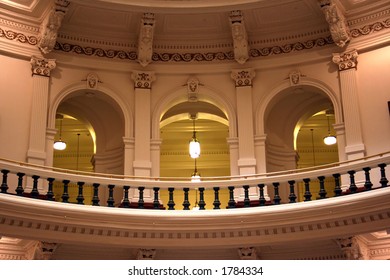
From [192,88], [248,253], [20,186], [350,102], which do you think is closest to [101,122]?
[192,88]

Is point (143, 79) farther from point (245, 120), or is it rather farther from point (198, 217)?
point (198, 217)

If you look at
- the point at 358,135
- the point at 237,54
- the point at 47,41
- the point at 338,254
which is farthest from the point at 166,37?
the point at 338,254

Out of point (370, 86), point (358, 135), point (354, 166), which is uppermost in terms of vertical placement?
point (370, 86)

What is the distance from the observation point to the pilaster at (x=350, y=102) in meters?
16.5

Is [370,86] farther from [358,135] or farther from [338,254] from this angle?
[338,254]

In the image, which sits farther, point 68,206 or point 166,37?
point 166,37

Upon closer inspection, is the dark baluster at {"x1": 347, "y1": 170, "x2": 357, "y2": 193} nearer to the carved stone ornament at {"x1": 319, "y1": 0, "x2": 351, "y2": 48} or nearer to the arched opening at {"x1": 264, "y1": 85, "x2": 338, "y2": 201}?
the arched opening at {"x1": 264, "y1": 85, "x2": 338, "y2": 201}

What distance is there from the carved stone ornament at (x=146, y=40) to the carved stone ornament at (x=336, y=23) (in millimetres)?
4046

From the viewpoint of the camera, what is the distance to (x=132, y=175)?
56.9 ft

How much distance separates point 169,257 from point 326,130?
855cm

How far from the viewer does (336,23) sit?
17062mm

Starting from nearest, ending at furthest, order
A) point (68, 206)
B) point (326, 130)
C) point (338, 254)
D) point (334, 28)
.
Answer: point (68, 206)
point (338, 254)
point (334, 28)
point (326, 130)

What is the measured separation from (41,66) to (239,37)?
15.6ft

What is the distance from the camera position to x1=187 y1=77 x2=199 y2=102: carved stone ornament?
18312 mm
